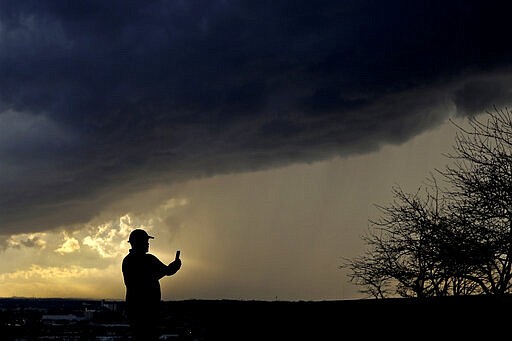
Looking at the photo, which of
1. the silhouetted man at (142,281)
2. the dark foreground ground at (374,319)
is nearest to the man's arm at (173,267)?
the silhouetted man at (142,281)

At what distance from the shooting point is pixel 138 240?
31.2 ft

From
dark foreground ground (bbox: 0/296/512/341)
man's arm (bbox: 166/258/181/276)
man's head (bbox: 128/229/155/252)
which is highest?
man's head (bbox: 128/229/155/252)

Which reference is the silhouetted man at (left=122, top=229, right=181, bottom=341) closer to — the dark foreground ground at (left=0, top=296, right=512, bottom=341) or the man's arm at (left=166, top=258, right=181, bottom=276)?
the man's arm at (left=166, top=258, right=181, bottom=276)

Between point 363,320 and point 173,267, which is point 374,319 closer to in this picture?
point 363,320

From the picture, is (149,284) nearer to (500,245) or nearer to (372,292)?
(500,245)

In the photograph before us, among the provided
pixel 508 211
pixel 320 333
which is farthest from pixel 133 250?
pixel 508 211

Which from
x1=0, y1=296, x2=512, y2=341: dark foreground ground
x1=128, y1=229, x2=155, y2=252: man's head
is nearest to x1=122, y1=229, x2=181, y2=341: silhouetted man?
x1=128, y1=229, x2=155, y2=252: man's head

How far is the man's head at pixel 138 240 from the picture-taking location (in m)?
9.48

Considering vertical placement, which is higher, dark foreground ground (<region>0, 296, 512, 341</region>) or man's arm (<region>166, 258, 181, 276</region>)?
man's arm (<region>166, 258, 181, 276</region>)

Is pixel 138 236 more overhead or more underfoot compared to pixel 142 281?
more overhead

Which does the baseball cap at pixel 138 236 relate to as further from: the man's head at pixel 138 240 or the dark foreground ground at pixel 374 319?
the dark foreground ground at pixel 374 319

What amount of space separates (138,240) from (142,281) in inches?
21.4

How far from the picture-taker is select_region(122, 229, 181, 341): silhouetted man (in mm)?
9508

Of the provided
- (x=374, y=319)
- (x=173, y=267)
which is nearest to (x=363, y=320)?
(x=374, y=319)
